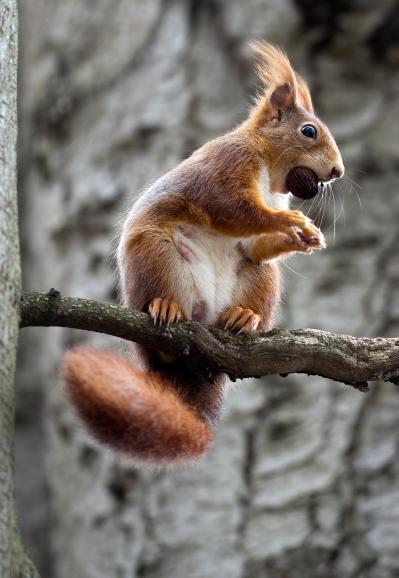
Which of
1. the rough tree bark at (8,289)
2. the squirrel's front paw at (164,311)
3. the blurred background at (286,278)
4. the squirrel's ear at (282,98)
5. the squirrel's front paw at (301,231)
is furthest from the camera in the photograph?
the blurred background at (286,278)

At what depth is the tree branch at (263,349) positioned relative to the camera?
1.44 metres

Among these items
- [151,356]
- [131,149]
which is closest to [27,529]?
[131,149]

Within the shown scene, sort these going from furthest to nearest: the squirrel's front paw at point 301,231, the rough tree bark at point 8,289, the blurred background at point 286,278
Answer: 1. the blurred background at point 286,278
2. the squirrel's front paw at point 301,231
3. the rough tree bark at point 8,289

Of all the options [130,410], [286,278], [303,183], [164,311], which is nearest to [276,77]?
[303,183]

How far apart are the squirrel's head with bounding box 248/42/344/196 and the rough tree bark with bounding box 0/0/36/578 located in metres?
0.65

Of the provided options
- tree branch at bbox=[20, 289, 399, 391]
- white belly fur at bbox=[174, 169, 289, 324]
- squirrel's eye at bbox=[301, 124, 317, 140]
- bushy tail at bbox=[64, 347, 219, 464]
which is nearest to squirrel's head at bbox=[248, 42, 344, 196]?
squirrel's eye at bbox=[301, 124, 317, 140]

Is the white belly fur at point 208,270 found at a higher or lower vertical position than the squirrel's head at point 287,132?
lower

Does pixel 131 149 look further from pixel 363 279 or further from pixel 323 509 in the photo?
pixel 323 509

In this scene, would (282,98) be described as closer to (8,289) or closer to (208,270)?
(208,270)

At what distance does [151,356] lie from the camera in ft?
5.65

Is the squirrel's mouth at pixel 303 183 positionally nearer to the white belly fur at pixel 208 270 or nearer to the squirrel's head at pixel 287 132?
the squirrel's head at pixel 287 132

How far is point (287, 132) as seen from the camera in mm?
1939

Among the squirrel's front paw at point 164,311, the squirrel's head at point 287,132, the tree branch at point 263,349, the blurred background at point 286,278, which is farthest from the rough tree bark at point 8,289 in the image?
the blurred background at point 286,278

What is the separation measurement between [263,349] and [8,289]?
458mm
